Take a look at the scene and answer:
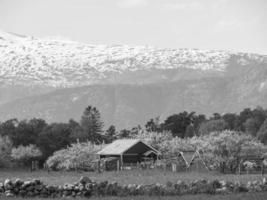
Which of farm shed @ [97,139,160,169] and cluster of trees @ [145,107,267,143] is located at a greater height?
cluster of trees @ [145,107,267,143]

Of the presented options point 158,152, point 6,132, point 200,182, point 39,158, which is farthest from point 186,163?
point 200,182

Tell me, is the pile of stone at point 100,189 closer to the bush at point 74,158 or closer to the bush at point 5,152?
the bush at point 74,158

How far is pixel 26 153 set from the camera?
386 ft

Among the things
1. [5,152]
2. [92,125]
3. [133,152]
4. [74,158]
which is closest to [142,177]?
[133,152]

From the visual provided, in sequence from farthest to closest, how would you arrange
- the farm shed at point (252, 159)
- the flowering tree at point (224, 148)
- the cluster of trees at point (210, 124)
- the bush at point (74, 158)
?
the cluster of trees at point (210, 124) → the bush at point (74, 158) → the flowering tree at point (224, 148) → the farm shed at point (252, 159)

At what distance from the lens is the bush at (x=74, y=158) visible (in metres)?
108

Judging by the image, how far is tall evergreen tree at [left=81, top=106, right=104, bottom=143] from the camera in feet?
500

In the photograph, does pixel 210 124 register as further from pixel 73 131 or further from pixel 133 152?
pixel 133 152

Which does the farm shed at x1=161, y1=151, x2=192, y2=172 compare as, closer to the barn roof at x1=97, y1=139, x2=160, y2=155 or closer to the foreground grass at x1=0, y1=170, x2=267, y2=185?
the barn roof at x1=97, y1=139, x2=160, y2=155

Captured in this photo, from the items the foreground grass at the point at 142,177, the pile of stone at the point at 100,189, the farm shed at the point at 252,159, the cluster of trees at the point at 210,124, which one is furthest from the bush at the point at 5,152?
the pile of stone at the point at 100,189

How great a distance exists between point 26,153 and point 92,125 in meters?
46.3

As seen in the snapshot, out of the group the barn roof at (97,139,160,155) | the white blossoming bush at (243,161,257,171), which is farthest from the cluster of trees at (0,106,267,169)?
the white blossoming bush at (243,161,257,171)

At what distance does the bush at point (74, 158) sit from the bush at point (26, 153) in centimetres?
710

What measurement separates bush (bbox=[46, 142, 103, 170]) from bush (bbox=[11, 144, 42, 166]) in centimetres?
710
